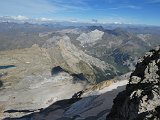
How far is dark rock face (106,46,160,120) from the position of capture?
1123 inches

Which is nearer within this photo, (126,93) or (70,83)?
(126,93)

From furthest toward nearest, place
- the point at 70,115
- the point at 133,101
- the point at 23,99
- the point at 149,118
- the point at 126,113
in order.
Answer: the point at 23,99, the point at 70,115, the point at 126,113, the point at 133,101, the point at 149,118

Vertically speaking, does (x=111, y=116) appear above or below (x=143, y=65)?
below

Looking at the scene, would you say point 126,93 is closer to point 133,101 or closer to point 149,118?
point 133,101

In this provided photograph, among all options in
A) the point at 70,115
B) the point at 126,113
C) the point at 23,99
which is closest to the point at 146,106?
the point at 126,113

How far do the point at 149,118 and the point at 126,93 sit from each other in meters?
13.1

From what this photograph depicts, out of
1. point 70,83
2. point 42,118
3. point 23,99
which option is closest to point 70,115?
point 42,118

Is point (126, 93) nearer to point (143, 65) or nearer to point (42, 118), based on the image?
point (143, 65)

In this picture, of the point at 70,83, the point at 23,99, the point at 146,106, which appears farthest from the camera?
the point at 70,83

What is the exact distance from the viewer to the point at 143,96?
29.9 metres

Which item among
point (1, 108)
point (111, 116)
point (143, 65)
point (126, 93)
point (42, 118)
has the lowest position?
point (1, 108)

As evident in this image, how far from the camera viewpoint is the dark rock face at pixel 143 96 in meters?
28.5

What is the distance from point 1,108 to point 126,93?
105 metres

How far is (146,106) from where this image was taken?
28.9 metres
